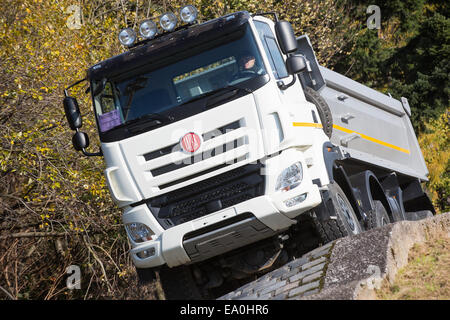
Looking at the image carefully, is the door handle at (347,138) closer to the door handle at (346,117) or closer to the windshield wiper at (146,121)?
the door handle at (346,117)

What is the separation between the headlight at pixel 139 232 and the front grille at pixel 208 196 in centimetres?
16

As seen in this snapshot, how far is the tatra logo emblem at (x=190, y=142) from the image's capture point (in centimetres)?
614

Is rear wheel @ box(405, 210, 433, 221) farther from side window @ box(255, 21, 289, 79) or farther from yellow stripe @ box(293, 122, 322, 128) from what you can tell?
side window @ box(255, 21, 289, 79)

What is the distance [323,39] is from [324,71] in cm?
943

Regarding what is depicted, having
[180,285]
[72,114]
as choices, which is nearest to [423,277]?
[180,285]

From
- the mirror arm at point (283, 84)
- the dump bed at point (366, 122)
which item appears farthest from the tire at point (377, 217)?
the mirror arm at point (283, 84)

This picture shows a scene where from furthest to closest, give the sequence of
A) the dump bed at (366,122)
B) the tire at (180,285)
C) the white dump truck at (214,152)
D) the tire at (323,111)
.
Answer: the dump bed at (366,122) → the tire at (323,111) → the tire at (180,285) → the white dump truck at (214,152)

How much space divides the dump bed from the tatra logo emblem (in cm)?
204

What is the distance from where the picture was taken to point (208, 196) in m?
6.23

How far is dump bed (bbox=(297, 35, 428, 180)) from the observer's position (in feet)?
25.9

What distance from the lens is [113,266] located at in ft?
38.2
